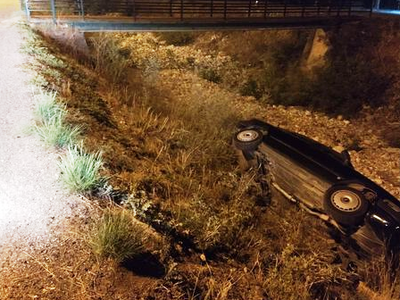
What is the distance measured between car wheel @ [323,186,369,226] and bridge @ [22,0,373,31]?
32.8 feet

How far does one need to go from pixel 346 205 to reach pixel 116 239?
3046 millimetres

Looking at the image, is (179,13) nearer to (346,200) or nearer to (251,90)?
(251,90)

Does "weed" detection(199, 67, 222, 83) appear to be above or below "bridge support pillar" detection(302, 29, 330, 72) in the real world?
below

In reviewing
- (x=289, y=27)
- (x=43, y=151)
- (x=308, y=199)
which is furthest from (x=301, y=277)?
(x=289, y=27)

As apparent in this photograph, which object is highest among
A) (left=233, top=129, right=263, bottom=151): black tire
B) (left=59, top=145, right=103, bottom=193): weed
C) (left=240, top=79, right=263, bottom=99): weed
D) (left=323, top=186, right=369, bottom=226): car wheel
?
(left=59, top=145, right=103, bottom=193): weed

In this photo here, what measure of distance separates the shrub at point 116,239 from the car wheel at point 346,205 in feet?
8.53

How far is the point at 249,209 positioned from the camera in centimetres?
607

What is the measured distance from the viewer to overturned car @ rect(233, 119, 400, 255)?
5195 mm

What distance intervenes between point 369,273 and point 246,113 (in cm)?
640

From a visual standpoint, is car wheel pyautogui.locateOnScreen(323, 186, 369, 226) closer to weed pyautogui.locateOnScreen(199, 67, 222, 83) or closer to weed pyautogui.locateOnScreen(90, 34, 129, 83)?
weed pyautogui.locateOnScreen(90, 34, 129, 83)

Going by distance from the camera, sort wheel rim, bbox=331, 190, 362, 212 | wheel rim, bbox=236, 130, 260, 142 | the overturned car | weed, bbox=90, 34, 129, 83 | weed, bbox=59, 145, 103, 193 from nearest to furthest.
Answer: weed, bbox=59, 145, 103, 193
the overturned car
wheel rim, bbox=331, 190, 362, 212
wheel rim, bbox=236, 130, 260, 142
weed, bbox=90, 34, 129, 83

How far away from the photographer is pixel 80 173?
4648 millimetres

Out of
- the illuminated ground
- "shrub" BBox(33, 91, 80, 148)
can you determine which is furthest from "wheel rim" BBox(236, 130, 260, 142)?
the illuminated ground

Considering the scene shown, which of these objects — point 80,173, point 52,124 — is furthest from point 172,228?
point 52,124
